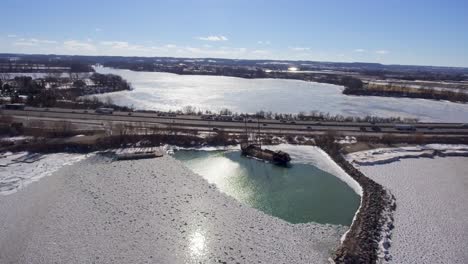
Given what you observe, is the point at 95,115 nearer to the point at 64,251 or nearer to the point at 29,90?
the point at 29,90

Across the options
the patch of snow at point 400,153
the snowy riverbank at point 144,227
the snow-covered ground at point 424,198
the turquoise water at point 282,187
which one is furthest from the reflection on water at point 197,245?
the patch of snow at point 400,153

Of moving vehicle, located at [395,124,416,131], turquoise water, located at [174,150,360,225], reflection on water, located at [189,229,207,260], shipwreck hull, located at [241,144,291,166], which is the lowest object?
reflection on water, located at [189,229,207,260]

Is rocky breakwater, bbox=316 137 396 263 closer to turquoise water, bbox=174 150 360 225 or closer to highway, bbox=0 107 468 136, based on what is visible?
turquoise water, bbox=174 150 360 225

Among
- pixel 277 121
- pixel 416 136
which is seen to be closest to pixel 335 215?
pixel 416 136

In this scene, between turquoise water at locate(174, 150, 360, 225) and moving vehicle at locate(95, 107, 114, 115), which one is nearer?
turquoise water at locate(174, 150, 360, 225)

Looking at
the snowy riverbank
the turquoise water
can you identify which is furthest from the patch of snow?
the snowy riverbank

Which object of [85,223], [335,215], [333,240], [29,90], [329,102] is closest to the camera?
[333,240]
